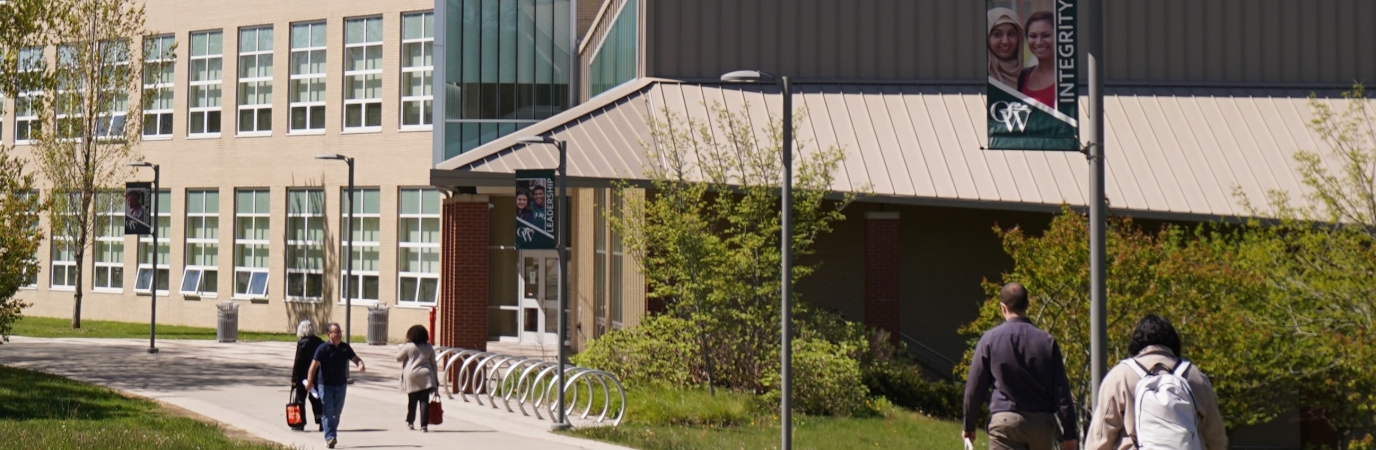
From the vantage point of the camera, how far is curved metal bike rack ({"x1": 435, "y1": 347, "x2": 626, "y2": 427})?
843 inches

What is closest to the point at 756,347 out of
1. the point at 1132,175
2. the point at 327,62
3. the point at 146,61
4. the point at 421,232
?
the point at 1132,175

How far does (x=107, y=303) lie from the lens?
49.9 metres

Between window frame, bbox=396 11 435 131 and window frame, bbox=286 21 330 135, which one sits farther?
window frame, bbox=286 21 330 135

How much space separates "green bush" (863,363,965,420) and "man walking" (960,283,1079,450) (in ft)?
53.6

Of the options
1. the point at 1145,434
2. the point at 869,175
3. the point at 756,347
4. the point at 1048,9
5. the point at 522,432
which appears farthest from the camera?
the point at 869,175

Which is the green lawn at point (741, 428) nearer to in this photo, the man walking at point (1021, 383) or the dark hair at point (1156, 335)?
the man walking at point (1021, 383)

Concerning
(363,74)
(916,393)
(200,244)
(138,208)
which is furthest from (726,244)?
(200,244)

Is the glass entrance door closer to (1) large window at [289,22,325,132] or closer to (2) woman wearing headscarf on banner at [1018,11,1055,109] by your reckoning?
(1) large window at [289,22,325,132]

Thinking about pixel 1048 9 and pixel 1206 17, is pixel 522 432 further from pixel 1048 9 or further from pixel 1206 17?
pixel 1206 17

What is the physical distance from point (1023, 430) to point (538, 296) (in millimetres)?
33383

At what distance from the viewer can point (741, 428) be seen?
20.8m

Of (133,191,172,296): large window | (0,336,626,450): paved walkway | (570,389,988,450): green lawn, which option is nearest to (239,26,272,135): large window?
(133,191,172,296): large window

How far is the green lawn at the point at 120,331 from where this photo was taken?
41406mm

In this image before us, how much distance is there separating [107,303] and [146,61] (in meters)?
8.54
